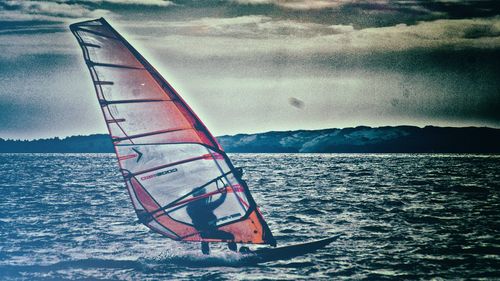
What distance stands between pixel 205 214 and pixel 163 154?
3.83ft

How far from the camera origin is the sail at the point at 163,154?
694cm

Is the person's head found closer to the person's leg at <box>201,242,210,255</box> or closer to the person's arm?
the person's arm

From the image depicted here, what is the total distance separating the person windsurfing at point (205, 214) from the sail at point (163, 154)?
0.6 inches

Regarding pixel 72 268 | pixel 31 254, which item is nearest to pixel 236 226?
pixel 72 268

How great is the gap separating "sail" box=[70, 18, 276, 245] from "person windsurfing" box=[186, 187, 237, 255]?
0.02 meters

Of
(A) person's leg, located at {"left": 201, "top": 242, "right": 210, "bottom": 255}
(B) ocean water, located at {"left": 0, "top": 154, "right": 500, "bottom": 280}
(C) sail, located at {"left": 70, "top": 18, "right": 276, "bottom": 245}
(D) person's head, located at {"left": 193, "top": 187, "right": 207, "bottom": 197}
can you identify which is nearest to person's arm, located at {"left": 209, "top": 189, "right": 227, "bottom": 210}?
(C) sail, located at {"left": 70, "top": 18, "right": 276, "bottom": 245}

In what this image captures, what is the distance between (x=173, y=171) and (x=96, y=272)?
2.18 m

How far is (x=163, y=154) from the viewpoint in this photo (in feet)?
24.2

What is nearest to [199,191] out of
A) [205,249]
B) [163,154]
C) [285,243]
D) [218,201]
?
[218,201]

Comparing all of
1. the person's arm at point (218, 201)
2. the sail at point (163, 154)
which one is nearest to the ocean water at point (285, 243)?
the sail at point (163, 154)

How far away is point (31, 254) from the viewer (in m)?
9.45

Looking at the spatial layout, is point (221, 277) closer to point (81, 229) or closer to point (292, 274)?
point (292, 274)

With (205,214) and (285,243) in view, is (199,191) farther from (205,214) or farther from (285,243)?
→ (285,243)

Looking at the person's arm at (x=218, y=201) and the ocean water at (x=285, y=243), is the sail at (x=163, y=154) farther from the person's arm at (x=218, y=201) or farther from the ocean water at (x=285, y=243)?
the ocean water at (x=285, y=243)
